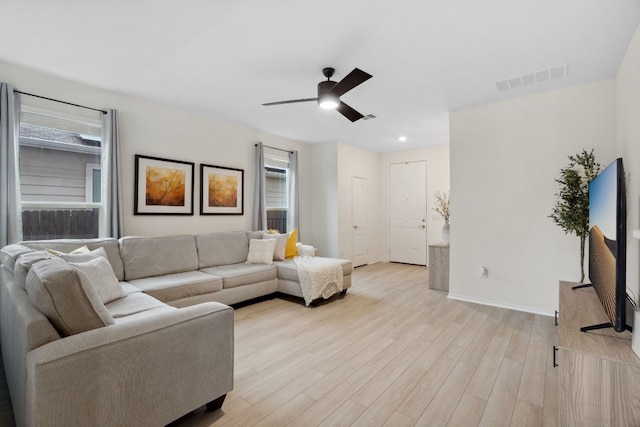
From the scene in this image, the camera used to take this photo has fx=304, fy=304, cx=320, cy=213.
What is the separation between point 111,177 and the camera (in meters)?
3.51

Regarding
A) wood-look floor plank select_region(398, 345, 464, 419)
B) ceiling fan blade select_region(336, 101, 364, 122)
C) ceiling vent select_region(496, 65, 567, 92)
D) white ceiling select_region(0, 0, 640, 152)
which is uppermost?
white ceiling select_region(0, 0, 640, 152)

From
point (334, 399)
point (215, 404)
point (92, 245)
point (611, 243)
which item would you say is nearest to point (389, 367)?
point (334, 399)

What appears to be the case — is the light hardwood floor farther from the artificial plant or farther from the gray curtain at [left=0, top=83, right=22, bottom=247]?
the gray curtain at [left=0, top=83, right=22, bottom=247]

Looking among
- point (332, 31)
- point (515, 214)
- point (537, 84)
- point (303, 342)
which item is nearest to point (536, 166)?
point (515, 214)

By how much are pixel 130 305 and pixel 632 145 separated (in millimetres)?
4131

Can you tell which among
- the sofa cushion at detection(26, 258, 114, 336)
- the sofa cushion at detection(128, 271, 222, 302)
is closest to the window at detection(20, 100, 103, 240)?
the sofa cushion at detection(128, 271, 222, 302)

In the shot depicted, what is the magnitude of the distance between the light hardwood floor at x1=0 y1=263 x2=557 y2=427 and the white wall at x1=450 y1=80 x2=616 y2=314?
0.37 metres

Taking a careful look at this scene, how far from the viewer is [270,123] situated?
4.74 m

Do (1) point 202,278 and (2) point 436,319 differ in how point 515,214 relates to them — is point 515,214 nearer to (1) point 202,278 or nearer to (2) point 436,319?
(2) point 436,319

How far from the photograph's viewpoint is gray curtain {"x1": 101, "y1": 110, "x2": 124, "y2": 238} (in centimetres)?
350

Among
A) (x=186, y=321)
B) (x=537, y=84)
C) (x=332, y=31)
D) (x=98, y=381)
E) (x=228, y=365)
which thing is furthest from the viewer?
(x=537, y=84)

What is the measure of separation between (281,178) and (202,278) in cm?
280

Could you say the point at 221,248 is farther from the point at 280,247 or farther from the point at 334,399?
the point at 334,399

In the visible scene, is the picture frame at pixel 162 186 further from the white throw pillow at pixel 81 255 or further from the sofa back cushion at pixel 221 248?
the white throw pillow at pixel 81 255
